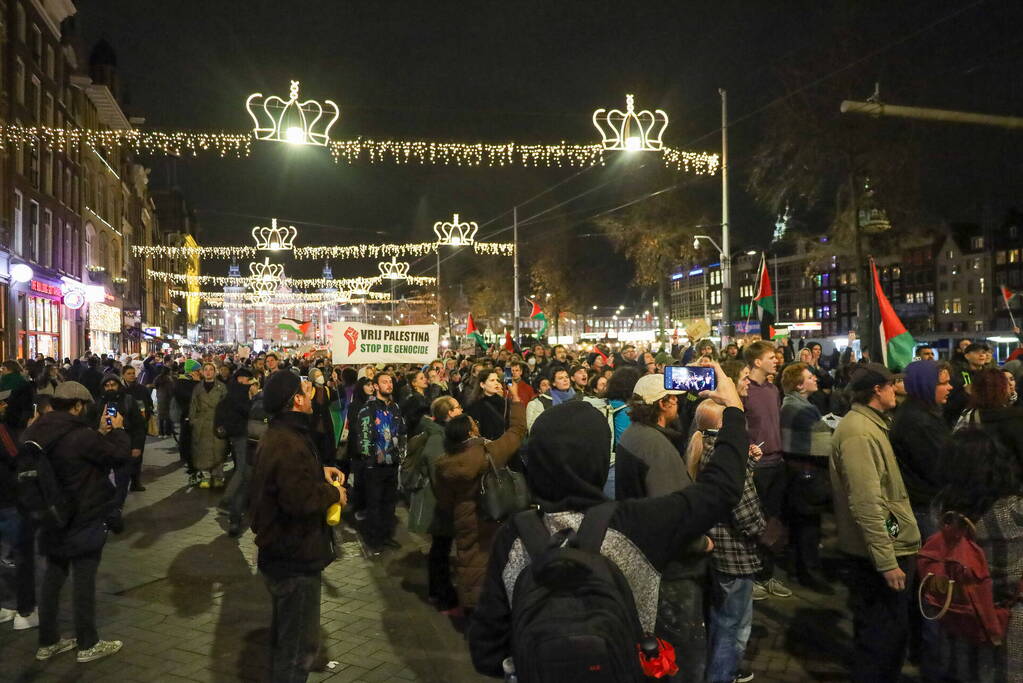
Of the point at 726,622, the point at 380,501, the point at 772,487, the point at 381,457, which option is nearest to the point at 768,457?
the point at 772,487

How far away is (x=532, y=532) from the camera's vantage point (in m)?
2.26

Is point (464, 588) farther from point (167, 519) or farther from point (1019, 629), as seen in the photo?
point (167, 519)

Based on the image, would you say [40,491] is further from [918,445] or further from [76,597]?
[918,445]

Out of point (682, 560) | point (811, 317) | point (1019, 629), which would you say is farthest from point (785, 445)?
point (811, 317)

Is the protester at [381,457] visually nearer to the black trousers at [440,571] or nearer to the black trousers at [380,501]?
the black trousers at [380,501]

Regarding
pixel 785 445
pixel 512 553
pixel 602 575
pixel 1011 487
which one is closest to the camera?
pixel 602 575

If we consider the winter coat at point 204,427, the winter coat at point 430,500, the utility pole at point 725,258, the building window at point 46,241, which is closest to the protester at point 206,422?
the winter coat at point 204,427

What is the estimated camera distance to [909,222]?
24.0 m

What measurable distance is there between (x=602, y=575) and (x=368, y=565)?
6.35 metres

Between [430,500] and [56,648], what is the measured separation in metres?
2.93

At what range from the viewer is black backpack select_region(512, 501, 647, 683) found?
2.00 meters

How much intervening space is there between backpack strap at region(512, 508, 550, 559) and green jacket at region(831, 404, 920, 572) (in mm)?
2836

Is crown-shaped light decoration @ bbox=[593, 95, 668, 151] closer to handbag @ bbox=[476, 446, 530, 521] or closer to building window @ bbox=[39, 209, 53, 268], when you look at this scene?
handbag @ bbox=[476, 446, 530, 521]

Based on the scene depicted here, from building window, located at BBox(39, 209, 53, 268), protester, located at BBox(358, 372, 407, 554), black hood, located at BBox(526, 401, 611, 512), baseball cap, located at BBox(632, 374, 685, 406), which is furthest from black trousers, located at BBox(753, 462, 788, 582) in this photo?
building window, located at BBox(39, 209, 53, 268)
